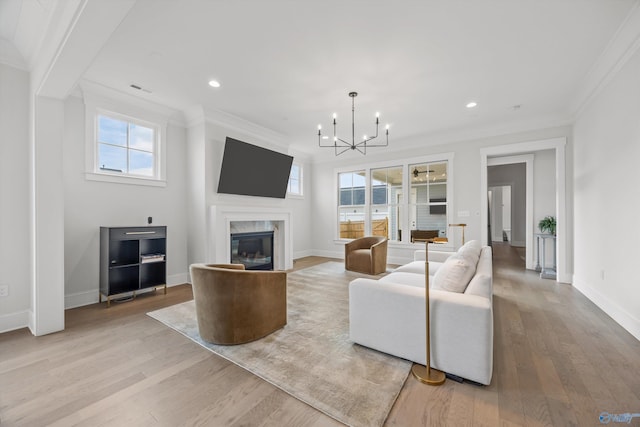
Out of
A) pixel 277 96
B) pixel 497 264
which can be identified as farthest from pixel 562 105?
pixel 277 96

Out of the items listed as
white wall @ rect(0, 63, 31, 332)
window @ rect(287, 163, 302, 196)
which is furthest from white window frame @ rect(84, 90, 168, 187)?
window @ rect(287, 163, 302, 196)

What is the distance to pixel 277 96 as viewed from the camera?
12.4 feet

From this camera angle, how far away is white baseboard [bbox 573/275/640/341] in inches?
97.0

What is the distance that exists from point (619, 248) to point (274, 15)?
4.14 metres

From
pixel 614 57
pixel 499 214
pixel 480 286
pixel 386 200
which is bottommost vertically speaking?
pixel 480 286

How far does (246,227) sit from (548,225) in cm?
568

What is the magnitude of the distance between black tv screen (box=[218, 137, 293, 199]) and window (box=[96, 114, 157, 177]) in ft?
3.64

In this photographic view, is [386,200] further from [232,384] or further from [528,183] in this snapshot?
[232,384]

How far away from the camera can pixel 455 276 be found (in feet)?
6.73

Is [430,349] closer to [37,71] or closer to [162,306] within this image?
[162,306]

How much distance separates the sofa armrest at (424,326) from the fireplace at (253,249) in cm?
309

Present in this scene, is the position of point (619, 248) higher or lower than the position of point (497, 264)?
higher

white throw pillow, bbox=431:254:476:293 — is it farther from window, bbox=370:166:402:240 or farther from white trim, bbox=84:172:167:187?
white trim, bbox=84:172:167:187

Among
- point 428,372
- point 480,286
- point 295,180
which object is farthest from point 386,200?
point 428,372
